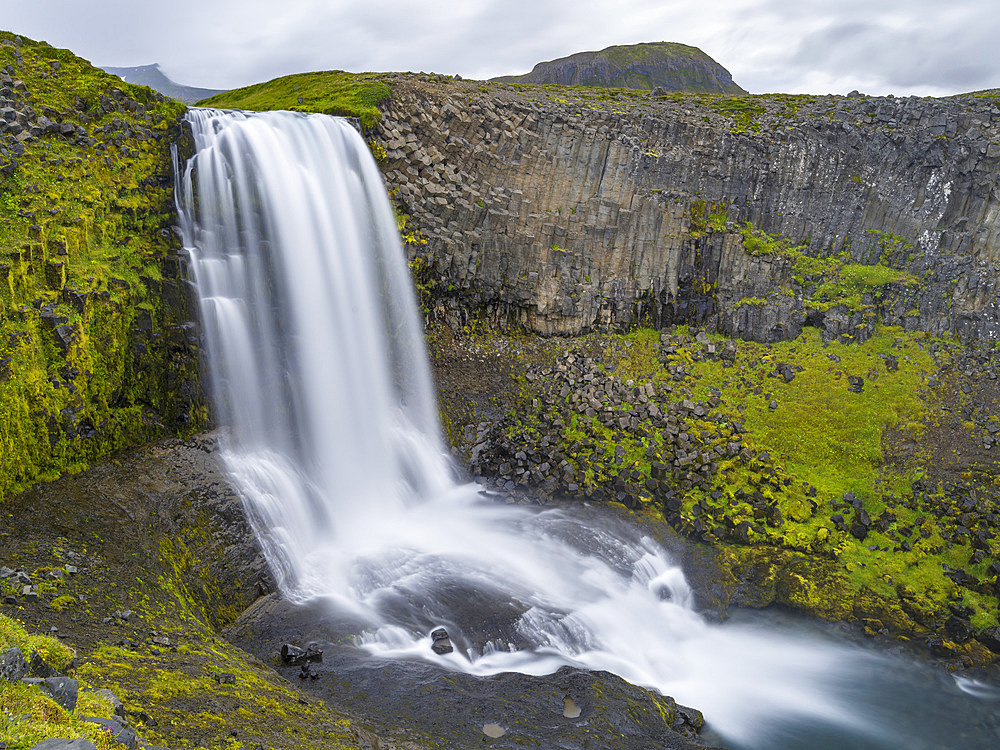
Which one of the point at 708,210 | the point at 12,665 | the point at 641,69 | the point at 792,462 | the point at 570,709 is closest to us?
the point at 12,665

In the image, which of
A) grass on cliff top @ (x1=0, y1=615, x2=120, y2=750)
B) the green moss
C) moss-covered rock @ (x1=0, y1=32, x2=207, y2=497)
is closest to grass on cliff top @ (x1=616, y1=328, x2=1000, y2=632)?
the green moss

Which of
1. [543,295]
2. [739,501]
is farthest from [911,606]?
[543,295]

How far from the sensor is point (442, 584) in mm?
18250

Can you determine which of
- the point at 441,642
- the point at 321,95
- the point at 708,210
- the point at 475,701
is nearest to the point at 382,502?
the point at 441,642

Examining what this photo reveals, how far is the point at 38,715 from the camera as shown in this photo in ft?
20.7

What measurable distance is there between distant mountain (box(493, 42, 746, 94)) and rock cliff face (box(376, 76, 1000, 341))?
96973mm

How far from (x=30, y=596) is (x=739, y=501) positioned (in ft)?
A: 70.5

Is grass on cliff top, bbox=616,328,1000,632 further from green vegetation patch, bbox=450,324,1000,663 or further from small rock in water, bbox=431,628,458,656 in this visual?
small rock in water, bbox=431,628,458,656

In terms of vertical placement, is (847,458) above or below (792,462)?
above

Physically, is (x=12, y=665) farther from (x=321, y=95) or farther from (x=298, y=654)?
(x=321, y=95)

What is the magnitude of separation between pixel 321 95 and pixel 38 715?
30.5 m

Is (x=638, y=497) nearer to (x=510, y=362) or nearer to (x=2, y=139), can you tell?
(x=510, y=362)

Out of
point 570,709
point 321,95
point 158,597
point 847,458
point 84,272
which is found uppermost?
point 321,95

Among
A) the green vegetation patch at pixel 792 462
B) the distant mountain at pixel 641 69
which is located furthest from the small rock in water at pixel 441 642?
the distant mountain at pixel 641 69
